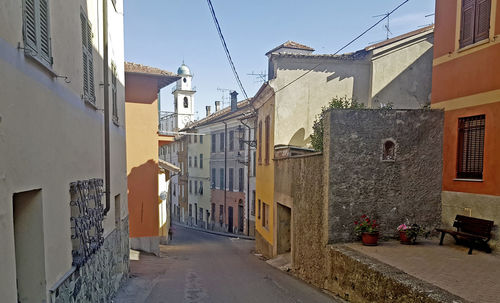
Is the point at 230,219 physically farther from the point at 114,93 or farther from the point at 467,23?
the point at 467,23

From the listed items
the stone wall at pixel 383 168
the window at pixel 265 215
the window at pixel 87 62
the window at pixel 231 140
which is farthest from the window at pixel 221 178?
the window at pixel 87 62

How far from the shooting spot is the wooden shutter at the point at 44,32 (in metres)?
3.65

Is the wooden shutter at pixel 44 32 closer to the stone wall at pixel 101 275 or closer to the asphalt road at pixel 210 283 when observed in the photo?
the stone wall at pixel 101 275

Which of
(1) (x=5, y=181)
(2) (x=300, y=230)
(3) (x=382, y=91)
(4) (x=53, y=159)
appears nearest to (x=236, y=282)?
(2) (x=300, y=230)

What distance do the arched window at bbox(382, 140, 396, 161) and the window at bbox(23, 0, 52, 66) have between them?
301 inches

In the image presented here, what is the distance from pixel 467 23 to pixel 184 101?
4552cm

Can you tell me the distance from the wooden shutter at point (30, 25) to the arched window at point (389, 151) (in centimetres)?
781

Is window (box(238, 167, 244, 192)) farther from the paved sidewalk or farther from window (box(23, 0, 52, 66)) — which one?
window (box(23, 0, 52, 66))

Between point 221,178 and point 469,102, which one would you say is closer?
point 469,102

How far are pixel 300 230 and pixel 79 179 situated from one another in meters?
7.33

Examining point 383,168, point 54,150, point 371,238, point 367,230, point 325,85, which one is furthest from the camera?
point 325,85

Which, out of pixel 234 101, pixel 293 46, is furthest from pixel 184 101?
pixel 293 46

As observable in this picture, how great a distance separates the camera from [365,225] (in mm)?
7980

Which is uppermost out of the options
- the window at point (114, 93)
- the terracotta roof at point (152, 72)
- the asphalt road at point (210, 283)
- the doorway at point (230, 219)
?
the terracotta roof at point (152, 72)
